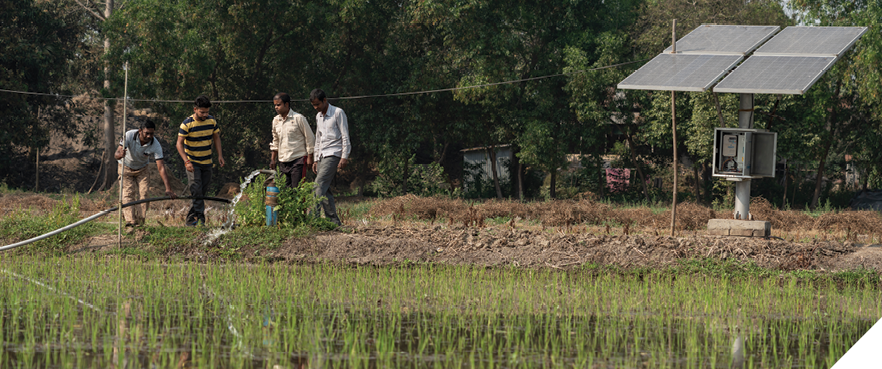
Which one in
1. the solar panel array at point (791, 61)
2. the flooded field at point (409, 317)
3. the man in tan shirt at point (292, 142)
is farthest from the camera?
the man in tan shirt at point (292, 142)

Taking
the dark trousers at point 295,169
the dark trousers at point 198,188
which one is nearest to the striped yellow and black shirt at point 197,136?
the dark trousers at point 198,188

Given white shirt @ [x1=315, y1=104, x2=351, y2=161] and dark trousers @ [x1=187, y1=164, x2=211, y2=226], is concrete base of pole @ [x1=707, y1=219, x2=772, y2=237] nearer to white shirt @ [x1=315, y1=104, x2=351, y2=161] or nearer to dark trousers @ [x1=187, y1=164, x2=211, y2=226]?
white shirt @ [x1=315, y1=104, x2=351, y2=161]

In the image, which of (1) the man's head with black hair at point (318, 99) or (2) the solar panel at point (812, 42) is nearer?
(1) the man's head with black hair at point (318, 99)

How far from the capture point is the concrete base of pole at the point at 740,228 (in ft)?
34.8

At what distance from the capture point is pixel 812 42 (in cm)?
1148

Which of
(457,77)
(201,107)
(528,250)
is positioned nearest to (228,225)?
(201,107)

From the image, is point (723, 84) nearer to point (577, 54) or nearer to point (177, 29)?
point (577, 54)

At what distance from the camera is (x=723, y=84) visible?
34.3ft

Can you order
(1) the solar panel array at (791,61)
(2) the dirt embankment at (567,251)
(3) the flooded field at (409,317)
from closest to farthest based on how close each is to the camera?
(3) the flooded field at (409,317), (2) the dirt embankment at (567,251), (1) the solar panel array at (791,61)

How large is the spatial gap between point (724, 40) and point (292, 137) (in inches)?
273

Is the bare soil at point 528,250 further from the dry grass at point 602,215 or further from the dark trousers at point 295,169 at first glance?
the dry grass at point 602,215

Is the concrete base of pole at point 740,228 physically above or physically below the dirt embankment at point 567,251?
above

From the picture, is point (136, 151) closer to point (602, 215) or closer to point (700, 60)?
point (700, 60)

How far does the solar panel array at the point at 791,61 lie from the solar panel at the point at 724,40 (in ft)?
0.60
